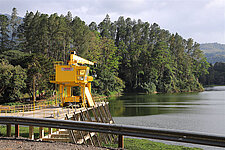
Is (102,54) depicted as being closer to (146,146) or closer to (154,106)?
(154,106)

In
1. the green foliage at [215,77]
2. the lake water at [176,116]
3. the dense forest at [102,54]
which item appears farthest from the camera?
the green foliage at [215,77]

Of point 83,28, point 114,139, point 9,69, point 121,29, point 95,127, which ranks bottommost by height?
point 114,139

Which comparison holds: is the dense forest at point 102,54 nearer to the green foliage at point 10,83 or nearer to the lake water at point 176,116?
the green foliage at point 10,83

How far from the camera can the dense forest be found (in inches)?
1767

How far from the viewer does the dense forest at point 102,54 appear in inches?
1767

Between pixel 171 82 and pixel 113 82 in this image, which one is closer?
pixel 113 82

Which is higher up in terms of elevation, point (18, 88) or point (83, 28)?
point (83, 28)

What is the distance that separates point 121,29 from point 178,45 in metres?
29.3

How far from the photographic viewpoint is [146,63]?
94188 millimetres

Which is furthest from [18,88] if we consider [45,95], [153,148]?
[153,148]

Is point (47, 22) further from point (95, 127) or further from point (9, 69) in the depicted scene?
point (95, 127)

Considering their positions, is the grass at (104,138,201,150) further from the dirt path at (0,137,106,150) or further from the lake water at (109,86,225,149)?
the dirt path at (0,137,106,150)

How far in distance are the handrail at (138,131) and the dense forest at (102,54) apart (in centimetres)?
3363

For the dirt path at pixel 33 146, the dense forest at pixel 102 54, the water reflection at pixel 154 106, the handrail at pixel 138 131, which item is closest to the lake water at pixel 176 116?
the water reflection at pixel 154 106
